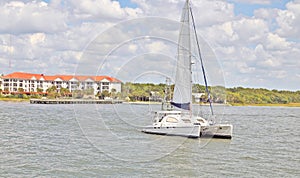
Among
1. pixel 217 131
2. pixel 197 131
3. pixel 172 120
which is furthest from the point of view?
pixel 217 131

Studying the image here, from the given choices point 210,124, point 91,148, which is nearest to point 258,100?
point 210,124

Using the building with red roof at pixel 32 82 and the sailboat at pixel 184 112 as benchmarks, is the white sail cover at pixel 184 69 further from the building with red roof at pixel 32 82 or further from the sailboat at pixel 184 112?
the building with red roof at pixel 32 82

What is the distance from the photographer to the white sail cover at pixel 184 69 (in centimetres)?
4091

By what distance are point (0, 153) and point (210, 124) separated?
1970 centimetres

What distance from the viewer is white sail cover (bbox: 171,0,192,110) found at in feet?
134

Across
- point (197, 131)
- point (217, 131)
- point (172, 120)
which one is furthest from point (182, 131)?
point (217, 131)

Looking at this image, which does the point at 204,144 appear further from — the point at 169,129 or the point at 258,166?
the point at 258,166

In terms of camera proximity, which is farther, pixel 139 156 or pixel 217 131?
pixel 217 131

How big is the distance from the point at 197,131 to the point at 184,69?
5695 millimetres

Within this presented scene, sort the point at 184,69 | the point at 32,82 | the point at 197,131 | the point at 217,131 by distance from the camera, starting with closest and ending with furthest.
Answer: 1. the point at 197,131
2. the point at 184,69
3. the point at 217,131
4. the point at 32,82

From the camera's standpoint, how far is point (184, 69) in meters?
41.0

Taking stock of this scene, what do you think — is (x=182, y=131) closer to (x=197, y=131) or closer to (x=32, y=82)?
(x=197, y=131)

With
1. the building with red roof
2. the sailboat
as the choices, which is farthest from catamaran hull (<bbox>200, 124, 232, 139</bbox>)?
the building with red roof

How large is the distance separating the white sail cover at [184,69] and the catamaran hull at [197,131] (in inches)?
91.4
